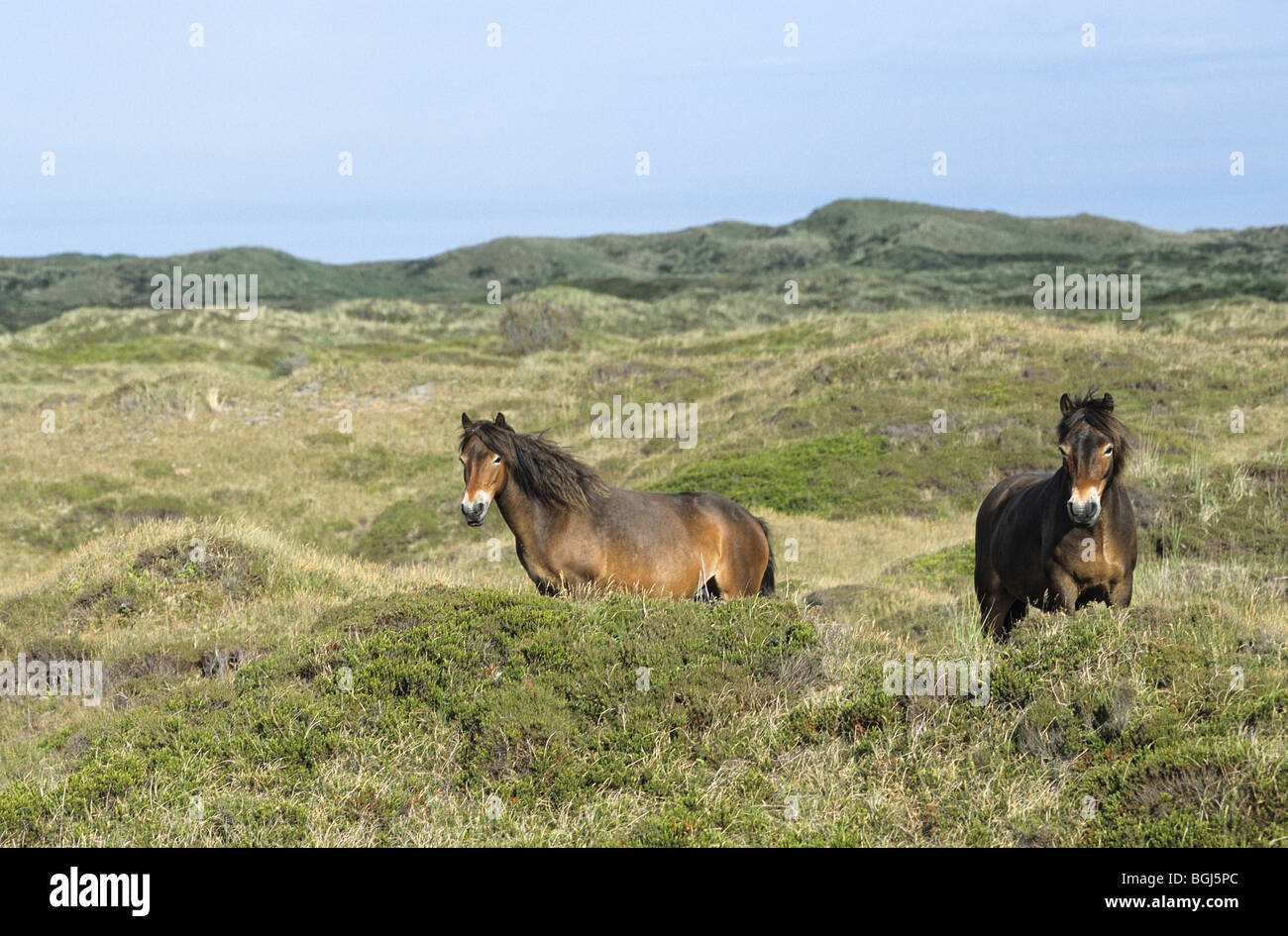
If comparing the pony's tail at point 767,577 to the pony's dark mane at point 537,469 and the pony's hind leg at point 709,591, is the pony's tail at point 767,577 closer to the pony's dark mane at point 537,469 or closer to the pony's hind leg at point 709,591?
the pony's hind leg at point 709,591

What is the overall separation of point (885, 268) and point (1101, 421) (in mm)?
129741

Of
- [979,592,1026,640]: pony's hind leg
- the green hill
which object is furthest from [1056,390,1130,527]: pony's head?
the green hill

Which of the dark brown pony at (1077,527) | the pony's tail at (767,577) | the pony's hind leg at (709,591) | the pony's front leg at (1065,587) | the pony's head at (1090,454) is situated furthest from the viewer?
the pony's tail at (767,577)

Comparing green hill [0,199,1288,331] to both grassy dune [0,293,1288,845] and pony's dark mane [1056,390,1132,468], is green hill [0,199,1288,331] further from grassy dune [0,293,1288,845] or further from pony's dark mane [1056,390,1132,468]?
pony's dark mane [1056,390,1132,468]

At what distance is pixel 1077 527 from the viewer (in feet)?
30.5

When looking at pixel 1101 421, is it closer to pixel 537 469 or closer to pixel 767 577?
pixel 767 577

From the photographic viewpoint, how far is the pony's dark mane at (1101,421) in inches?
356

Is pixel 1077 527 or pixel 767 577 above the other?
pixel 1077 527

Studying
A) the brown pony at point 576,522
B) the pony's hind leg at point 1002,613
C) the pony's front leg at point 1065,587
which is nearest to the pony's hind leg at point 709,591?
the brown pony at point 576,522

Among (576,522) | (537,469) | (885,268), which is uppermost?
(885,268)

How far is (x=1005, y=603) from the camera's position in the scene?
35.9 ft

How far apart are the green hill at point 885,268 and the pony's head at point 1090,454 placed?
71.1 m

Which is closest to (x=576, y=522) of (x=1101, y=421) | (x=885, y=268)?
(x=1101, y=421)
